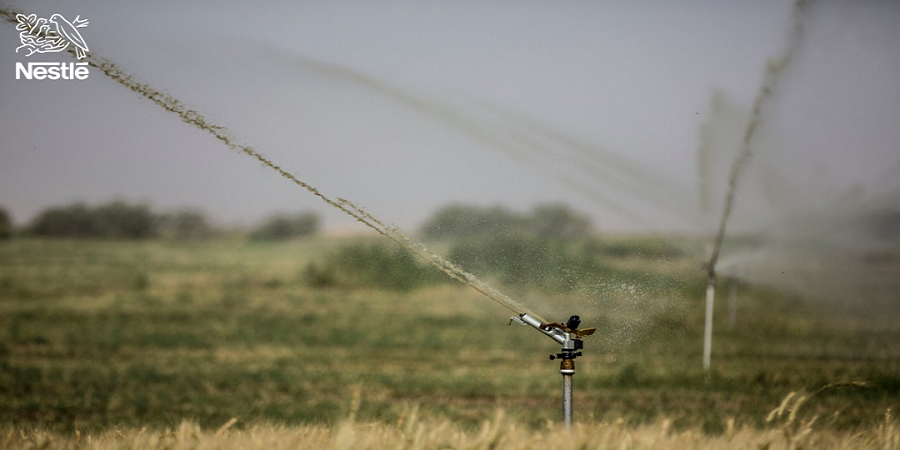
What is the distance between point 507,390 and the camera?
1388 cm

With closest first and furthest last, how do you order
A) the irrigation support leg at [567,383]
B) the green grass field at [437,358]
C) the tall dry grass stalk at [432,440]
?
the tall dry grass stalk at [432,440], the irrigation support leg at [567,383], the green grass field at [437,358]

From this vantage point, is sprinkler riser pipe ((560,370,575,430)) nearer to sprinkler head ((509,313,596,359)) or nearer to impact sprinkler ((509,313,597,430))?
impact sprinkler ((509,313,597,430))

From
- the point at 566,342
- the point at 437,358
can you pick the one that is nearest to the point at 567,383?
the point at 566,342

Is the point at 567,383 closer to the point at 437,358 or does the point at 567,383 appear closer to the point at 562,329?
the point at 562,329

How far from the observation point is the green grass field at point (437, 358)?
10023 mm

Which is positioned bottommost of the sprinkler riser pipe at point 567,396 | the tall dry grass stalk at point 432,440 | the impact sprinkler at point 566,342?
the tall dry grass stalk at point 432,440

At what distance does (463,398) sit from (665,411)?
124 inches

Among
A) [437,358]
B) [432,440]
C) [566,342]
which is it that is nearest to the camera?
[432,440]

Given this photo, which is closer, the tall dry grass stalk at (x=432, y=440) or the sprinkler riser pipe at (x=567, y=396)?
the tall dry grass stalk at (x=432, y=440)

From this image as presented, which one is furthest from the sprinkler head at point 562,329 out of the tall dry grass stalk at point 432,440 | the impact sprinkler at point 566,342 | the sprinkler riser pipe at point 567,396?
the tall dry grass stalk at point 432,440

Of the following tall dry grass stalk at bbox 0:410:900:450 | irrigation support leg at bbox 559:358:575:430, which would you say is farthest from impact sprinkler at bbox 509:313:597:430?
tall dry grass stalk at bbox 0:410:900:450

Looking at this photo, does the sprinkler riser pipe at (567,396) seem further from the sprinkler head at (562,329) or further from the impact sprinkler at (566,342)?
the sprinkler head at (562,329)

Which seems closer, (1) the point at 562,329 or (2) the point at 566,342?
(2) the point at 566,342

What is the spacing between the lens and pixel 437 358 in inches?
722
